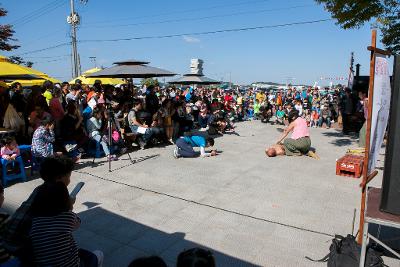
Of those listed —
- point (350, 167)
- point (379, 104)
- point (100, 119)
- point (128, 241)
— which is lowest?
point (128, 241)

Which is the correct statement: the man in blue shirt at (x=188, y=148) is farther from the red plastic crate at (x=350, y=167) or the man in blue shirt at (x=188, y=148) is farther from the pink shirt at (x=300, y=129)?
the red plastic crate at (x=350, y=167)

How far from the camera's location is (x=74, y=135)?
319 inches

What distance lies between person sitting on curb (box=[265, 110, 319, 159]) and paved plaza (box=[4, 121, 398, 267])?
26cm

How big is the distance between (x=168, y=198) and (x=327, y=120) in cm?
1213

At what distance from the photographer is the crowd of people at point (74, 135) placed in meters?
2.49

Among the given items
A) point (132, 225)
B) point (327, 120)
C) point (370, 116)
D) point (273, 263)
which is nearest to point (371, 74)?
point (370, 116)

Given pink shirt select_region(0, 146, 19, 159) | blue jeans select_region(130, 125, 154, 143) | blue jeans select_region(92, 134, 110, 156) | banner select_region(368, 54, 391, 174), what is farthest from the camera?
blue jeans select_region(130, 125, 154, 143)

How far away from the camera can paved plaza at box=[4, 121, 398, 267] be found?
3.99 metres

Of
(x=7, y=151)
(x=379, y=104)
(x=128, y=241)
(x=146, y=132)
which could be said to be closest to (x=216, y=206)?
(x=128, y=241)

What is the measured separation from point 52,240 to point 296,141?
719 centimetres

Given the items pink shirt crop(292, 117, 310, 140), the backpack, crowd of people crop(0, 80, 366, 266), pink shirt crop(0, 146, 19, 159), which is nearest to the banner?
the backpack

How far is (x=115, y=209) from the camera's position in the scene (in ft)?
16.8

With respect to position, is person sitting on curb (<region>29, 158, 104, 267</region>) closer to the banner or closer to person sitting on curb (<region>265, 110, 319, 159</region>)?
the banner

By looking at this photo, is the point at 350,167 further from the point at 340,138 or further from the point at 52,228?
the point at 52,228
